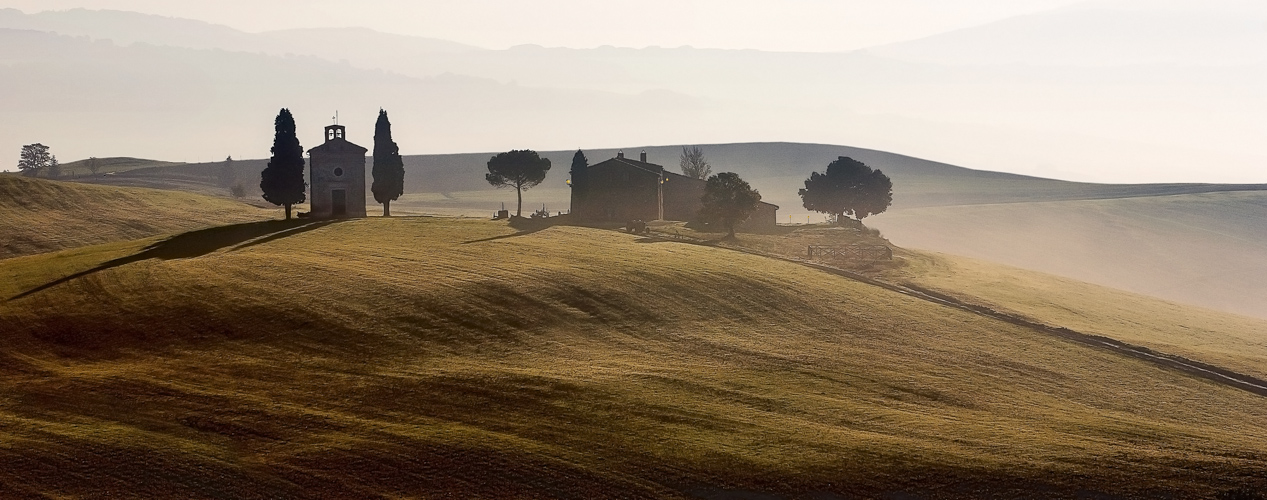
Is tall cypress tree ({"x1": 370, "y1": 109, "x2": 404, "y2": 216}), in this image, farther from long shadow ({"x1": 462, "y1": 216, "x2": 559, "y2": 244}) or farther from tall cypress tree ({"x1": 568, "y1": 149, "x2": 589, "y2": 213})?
tall cypress tree ({"x1": 568, "y1": 149, "x2": 589, "y2": 213})

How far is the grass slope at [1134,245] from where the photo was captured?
13225cm

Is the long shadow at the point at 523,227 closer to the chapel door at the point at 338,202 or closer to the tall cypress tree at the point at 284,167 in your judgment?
the chapel door at the point at 338,202

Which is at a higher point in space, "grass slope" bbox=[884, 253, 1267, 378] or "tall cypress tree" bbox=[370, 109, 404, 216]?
"tall cypress tree" bbox=[370, 109, 404, 216]

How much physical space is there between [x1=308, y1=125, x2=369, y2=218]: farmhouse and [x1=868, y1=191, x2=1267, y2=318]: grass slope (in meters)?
93.7

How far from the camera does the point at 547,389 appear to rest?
4294cm

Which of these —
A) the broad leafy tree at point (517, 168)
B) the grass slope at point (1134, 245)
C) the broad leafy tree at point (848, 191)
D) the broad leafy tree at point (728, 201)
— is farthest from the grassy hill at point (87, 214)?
the grass slope at point (1134, 245)

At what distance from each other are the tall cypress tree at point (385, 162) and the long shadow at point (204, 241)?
11.8 metres

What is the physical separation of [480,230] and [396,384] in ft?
150

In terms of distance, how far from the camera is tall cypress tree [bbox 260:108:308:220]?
89.6 m

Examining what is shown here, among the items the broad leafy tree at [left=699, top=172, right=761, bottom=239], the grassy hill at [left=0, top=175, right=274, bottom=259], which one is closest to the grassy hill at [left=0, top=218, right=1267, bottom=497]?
the broad leafy tree at [left=699, top=172, right=761, bottom=239]

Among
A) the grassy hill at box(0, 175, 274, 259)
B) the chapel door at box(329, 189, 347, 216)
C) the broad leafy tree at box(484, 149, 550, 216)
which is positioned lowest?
the grassy hill at box(0, 175, 274, 259)

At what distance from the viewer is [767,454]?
120 feet

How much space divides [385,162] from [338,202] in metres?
9.37

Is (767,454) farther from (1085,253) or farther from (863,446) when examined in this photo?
(1085,253)
